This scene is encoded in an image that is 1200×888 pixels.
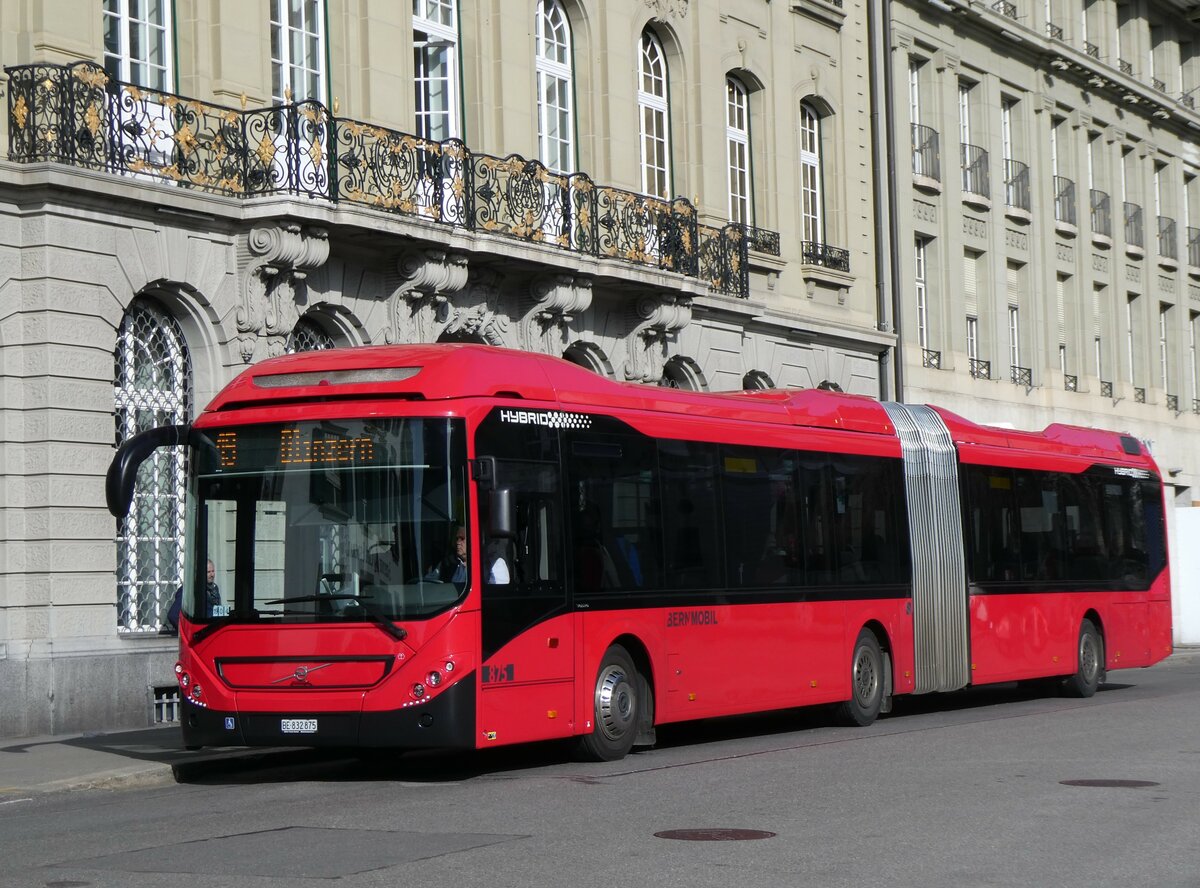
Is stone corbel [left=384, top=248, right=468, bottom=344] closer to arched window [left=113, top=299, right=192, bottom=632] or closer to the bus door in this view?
arched window [left=113, top=299, right=192, bottom=632]

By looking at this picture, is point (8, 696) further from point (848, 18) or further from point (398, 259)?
point (848, 18)

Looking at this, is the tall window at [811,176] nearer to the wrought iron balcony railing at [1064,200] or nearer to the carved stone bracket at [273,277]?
the wrought iron balcony railing at [1064,200]

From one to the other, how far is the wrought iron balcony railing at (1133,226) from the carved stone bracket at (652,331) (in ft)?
67.8

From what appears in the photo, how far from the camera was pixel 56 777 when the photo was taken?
553 inches

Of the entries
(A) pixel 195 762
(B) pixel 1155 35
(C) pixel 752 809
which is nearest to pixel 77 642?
(A) pixel 195 762

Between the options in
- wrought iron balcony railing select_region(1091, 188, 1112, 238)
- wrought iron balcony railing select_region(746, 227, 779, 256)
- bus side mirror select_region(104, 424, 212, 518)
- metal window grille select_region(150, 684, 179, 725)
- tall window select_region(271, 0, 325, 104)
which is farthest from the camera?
wrought iron balcony railing select_region(1091, 188, 1112, 238)

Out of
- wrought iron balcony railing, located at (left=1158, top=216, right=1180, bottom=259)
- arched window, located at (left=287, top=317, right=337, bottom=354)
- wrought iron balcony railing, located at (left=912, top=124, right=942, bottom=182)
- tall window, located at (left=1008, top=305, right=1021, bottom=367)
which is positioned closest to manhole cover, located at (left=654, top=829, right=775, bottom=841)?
arched window, located at (left=287, top=317, right=337, bottom=354)

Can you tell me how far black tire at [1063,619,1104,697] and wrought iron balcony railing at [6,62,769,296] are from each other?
23.9 ft

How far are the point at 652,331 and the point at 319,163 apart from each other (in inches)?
284

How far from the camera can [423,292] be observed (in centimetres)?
2252

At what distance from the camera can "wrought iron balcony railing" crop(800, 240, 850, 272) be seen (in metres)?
32.1

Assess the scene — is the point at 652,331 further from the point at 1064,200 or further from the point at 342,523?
the point at 1064,200

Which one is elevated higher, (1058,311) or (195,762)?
(1058,311)

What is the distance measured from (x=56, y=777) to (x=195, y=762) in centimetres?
137
